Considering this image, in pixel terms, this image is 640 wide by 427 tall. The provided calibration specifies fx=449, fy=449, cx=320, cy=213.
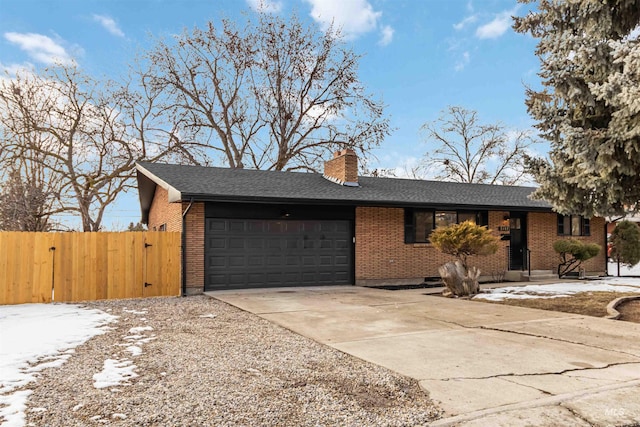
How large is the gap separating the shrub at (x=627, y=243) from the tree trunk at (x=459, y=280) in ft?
29.5

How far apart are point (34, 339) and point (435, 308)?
7101 millimetres

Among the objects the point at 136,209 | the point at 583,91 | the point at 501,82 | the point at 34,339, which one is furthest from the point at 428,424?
the point at 136,209

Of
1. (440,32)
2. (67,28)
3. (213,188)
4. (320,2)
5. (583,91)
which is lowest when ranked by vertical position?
(213,188)

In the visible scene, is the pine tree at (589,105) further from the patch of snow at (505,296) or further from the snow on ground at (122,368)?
the snow on ground at (122,368)

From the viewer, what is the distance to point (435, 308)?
30.5 ft

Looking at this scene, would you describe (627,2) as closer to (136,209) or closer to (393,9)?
(393,9)

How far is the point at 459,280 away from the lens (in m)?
11.5

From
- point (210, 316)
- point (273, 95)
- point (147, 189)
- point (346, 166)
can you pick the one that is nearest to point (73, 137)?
point (147, 189)

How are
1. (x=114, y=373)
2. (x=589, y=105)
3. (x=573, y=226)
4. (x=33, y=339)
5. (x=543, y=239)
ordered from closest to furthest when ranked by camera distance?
(x=114, y=373), (x=33, y=339), (x=589, y=105), (x=543, y=239), (x=573, y=226)

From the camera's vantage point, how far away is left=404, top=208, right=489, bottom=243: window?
48.5 feet

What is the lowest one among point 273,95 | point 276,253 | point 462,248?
point 276,253

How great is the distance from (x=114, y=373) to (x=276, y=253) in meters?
8.41

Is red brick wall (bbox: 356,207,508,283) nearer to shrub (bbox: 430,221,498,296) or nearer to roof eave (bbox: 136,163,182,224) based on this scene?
shrub (bbox: 430,221,498,296)

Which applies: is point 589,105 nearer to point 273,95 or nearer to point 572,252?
point 572,252
